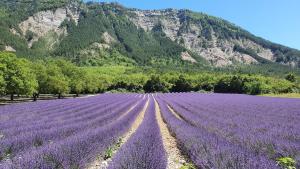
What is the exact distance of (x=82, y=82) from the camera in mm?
73438

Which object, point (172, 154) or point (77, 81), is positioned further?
point (77, 81)

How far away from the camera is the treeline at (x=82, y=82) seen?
133ft

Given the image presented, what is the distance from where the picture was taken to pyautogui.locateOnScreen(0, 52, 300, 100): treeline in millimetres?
40594

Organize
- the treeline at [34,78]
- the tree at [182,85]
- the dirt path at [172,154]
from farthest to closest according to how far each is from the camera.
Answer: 1. the tree at [182,85]
2. the treeline at [34,78]
3. the dirt path at [172,154]

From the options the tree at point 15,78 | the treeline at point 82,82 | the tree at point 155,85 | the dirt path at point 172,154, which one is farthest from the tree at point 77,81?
the dirt path at point 172,154

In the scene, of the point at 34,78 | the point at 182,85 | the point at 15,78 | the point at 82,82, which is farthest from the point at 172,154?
the point at 182,85

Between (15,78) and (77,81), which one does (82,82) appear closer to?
(77,81)

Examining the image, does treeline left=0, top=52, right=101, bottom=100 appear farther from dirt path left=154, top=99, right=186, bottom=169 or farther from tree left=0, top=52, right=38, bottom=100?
dirt path left=154, top=99, right=186, bottom=169

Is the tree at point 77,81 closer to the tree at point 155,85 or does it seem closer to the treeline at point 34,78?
the treeline at point 34,78

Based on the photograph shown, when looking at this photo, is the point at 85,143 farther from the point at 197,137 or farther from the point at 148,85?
the point at 148,85

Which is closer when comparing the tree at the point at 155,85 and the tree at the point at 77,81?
the tree at the point at 77,81

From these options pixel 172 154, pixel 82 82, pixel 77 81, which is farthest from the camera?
pixel 82 82

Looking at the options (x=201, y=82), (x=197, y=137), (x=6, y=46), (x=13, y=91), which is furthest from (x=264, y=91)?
(x=6, y=46)

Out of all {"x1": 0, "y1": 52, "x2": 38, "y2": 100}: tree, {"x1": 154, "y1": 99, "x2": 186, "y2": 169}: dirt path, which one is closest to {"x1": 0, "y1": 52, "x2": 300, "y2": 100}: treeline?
{"x1": 0, "y1": 52, "x2": 38, "y2": 100}: tree
